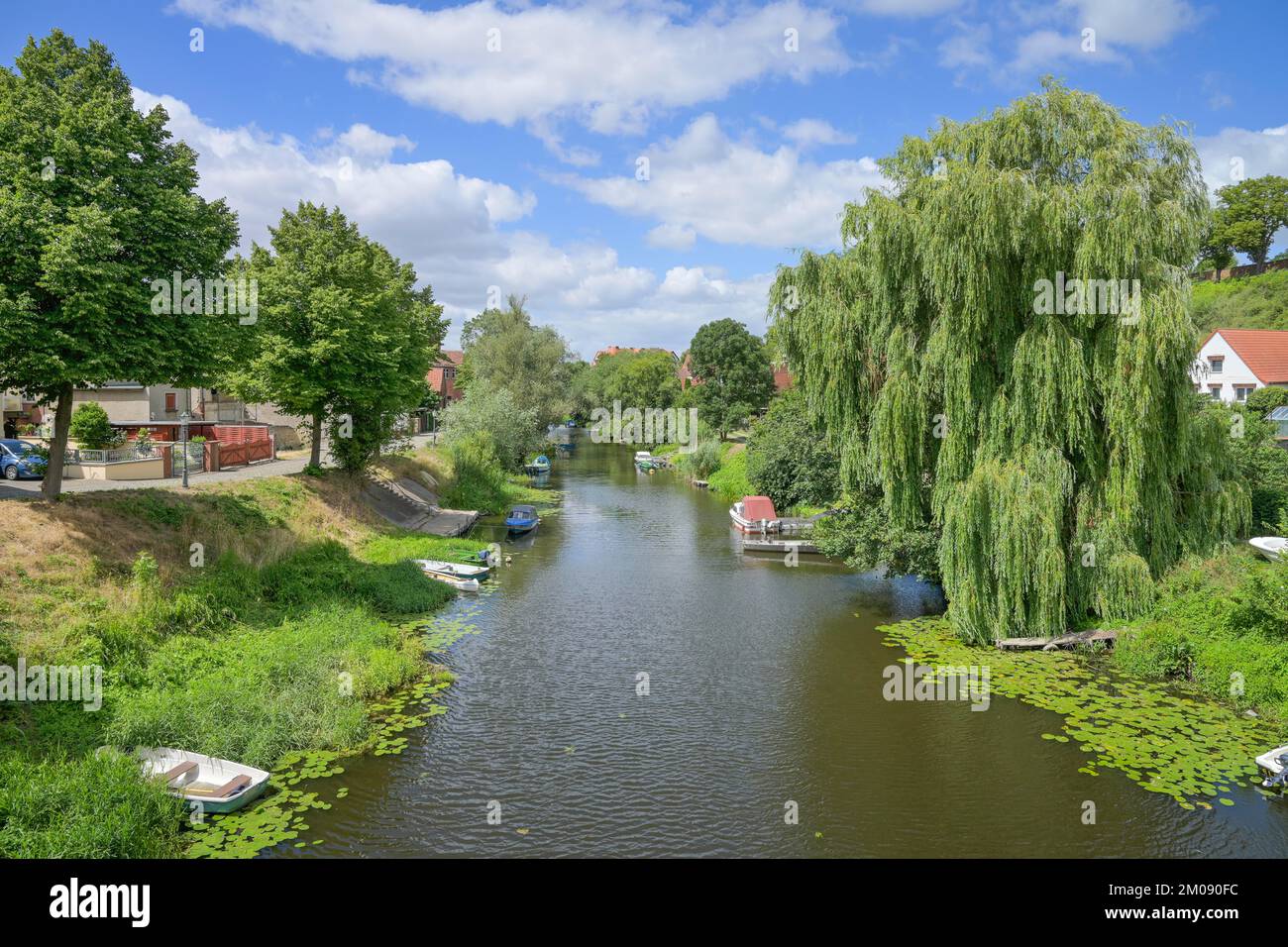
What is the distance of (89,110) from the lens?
1838cm

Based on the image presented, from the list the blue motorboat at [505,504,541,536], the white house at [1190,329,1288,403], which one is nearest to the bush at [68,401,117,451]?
the blue motorboat at [505,504,541,536]

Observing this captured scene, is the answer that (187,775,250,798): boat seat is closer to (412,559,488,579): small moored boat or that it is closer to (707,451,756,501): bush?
(412,559,488,579): small moored boat

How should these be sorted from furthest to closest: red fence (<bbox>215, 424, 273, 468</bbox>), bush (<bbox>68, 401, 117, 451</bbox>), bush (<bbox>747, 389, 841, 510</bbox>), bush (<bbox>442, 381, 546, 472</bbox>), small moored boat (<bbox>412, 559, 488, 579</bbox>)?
bush (<bbox>442, 381, 546, 472</bbox>), bush (<bbox>747, 389, 841, 510</bbox>), red fence (<bbox>215, 424, 273, 468</bbox>), bush (<bbox>68, 401, 117, 451</bbox>), small moored boat (<bbox>412, 559, 488, 579</bbox>)

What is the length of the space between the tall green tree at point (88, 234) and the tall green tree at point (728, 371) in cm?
5950

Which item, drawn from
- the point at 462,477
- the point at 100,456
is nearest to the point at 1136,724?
the point at 100,456

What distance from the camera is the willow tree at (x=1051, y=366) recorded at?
19.2m

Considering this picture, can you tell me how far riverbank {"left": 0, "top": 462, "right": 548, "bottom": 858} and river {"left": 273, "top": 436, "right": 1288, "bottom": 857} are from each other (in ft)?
6.65

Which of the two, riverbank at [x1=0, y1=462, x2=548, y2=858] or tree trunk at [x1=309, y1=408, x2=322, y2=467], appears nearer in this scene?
riverbank at [x1=0, y1=462, x2=548, y2=858]

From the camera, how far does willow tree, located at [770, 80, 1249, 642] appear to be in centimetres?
1920

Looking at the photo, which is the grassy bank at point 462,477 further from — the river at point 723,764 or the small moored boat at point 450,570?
the river at point 723,764

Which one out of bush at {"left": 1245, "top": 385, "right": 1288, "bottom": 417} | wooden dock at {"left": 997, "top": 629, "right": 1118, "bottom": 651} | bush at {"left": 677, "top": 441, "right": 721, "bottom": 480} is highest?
bush at {"left": 1245, "top": 385, "right": 1288, "bottom": 417}

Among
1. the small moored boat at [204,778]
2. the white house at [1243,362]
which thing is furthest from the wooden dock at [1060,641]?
the white house at [1243,362]
